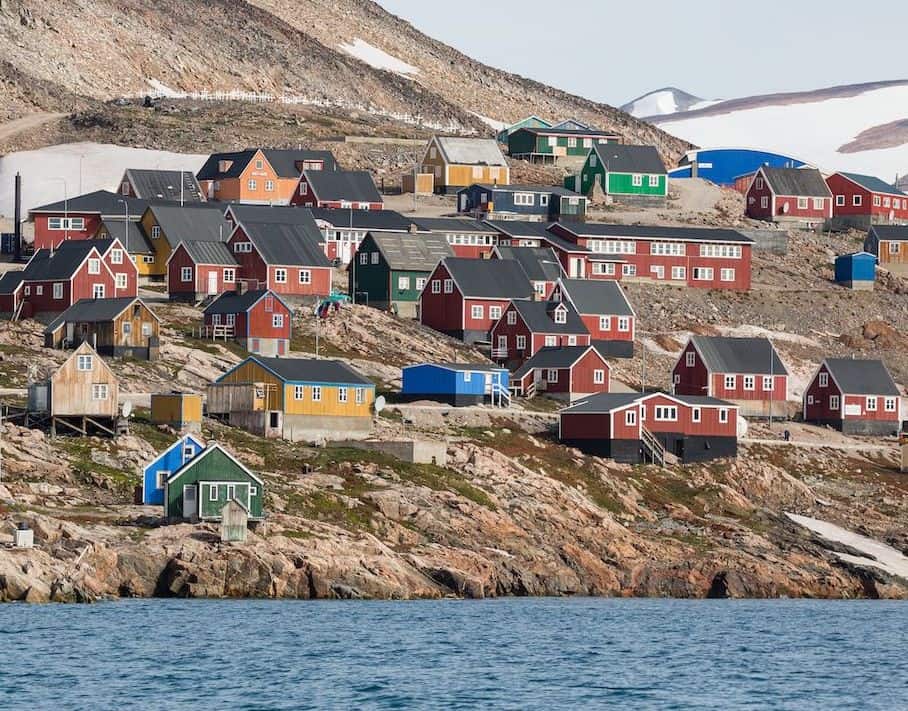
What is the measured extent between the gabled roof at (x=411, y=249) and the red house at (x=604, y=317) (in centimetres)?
800

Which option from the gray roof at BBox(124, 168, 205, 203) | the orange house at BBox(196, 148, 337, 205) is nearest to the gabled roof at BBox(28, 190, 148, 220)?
the gray roof at BBox(124, 168, 205, 203)

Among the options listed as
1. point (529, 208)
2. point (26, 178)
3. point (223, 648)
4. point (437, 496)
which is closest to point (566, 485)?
point (437, 496)

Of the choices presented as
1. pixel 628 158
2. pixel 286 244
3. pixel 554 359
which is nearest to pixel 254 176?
pixel 628 158

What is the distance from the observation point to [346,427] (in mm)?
106875

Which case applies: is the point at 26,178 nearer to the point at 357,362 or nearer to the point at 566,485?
the point at 357,362

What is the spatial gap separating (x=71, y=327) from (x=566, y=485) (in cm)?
2658

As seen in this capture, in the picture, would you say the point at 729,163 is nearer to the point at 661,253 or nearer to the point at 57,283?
the point at 661,253

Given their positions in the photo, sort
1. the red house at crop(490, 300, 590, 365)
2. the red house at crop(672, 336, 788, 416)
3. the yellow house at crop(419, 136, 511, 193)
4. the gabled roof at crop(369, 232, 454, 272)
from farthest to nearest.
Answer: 1. the yellow house at crop(419, 136, 511, 193)
2. the gabled roof at crop(369, 232, 454, 272)
3. the red house at crop(490, 300, 590, 365)
4. the red house at crop(672, 336, 788, 416)

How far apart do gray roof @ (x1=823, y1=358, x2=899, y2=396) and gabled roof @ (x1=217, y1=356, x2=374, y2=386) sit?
32.1m

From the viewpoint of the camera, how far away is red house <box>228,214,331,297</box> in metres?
131

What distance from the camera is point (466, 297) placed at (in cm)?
13350

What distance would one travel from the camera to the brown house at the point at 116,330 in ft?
370

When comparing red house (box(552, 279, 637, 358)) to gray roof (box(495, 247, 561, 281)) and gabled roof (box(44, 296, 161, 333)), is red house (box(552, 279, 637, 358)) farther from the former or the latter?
gabled roof (box(44, 296, 161, 333))

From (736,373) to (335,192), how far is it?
128ft
